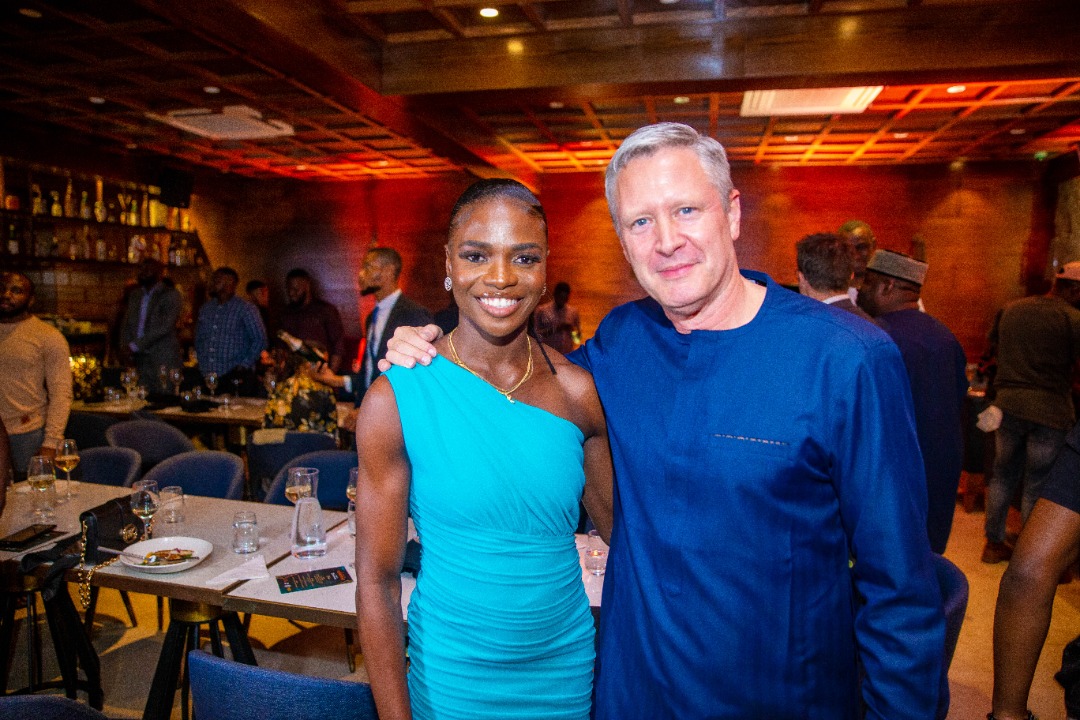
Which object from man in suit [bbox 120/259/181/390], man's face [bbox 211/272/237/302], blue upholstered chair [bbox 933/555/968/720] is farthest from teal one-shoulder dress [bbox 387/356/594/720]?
man in suit [bbox 120/259/181/390]

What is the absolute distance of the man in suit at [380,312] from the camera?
14.2ft

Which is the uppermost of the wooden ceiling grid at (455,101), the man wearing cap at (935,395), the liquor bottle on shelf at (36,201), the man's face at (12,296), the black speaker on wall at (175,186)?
the wooden ceiling grid at (455,101)

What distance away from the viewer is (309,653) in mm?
3498

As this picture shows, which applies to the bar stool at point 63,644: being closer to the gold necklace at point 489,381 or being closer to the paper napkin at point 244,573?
the paper napkin at point 244,573

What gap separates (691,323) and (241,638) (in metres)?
2.15

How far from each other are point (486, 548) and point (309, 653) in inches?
103

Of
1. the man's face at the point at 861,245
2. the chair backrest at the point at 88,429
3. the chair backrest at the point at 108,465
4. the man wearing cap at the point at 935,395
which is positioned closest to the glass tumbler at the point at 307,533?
the chair backrest at the point at 108,465

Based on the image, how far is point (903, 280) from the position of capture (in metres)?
3.34

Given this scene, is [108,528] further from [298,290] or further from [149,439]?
[298,290]

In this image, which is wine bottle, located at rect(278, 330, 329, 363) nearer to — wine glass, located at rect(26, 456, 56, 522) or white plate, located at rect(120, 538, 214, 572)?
wine glass, located at rect(26, 456, 56, 522)

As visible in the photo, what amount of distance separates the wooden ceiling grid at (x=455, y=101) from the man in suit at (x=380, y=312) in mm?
1561

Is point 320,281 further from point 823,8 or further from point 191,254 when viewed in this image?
point 823,8

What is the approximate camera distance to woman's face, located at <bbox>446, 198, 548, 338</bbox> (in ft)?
4.61

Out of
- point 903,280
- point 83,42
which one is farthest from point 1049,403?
point 83,42
